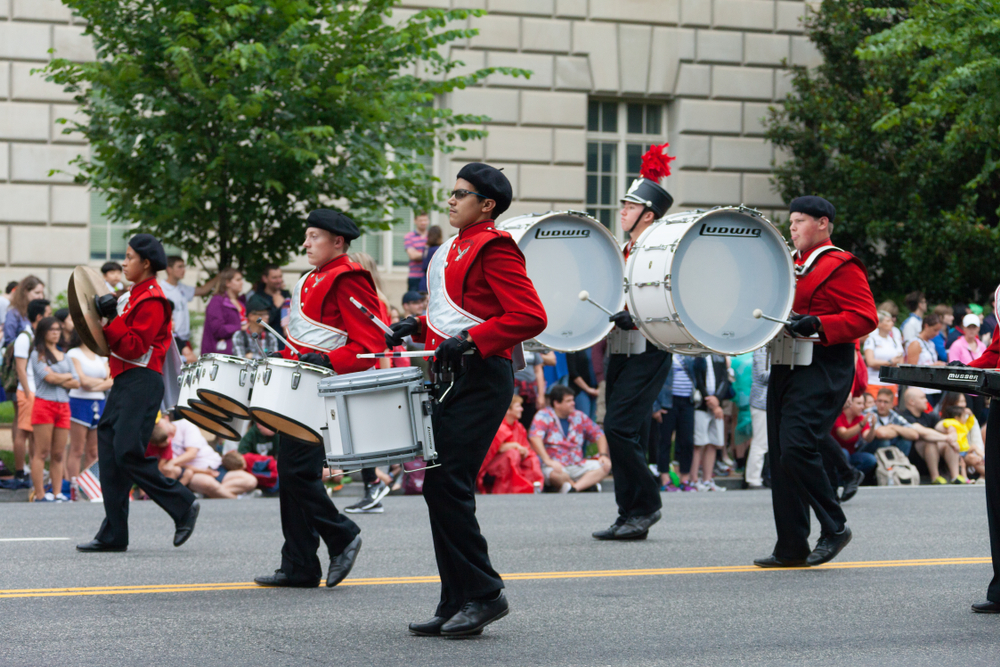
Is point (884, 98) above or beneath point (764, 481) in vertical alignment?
above

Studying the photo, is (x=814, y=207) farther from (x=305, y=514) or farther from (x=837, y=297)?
(x=305, y=514)

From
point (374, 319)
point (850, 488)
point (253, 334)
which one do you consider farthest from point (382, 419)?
point (253, 334)

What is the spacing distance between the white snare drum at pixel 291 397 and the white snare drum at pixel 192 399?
0.64 m

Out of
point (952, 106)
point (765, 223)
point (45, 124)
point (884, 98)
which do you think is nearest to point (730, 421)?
point (952, 106)

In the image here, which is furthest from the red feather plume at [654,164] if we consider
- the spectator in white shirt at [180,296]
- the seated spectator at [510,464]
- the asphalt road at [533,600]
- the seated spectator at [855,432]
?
the spectator in white shirt at [180,296]

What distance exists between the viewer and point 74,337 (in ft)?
43.8

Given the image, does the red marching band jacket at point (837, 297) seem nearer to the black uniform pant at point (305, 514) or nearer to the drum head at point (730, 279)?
the drum head at point (730, 279)

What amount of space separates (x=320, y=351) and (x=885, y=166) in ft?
52.9

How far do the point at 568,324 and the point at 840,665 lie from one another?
160 inches

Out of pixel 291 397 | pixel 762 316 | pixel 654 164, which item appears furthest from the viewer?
pixel 654 164

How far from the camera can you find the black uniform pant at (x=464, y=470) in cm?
619

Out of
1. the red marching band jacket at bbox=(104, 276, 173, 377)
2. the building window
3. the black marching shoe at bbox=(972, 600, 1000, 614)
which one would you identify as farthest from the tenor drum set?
the building window

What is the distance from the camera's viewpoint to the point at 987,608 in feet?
23.1

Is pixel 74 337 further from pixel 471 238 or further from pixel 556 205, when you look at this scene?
pixel 556 205
